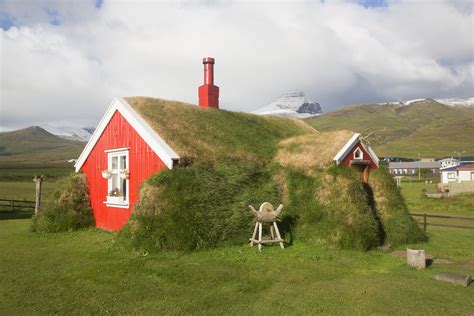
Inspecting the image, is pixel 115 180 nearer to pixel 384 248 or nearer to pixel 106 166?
pixel 106 166

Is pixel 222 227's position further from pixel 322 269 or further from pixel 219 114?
pixel 219 114

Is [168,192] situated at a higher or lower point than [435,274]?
higher

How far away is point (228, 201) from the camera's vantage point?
13.2 metres

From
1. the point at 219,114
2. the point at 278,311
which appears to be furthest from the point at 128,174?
the point at 278,311

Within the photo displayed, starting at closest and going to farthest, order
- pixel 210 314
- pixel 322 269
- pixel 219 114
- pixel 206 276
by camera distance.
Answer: pixel 210 314
pixel 206 276
pixel 322 269
pixel 219 114

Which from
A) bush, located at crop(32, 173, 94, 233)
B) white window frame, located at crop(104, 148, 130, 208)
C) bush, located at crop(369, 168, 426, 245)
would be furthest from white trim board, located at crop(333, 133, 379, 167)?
bush, located at crop(32, 173, 94, 233)

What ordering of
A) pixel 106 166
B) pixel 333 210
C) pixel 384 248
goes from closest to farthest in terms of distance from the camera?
pixel 384 248, pixel 333 210, pixel 106 166

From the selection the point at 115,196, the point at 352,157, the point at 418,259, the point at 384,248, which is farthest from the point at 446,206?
the point at 115,196

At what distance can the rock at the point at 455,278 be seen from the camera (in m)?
8.97

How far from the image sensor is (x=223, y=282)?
911cm

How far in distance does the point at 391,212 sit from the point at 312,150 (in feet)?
12.5

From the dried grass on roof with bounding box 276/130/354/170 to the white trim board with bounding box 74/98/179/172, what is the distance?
4.90 metres

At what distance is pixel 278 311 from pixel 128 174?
9423 mm

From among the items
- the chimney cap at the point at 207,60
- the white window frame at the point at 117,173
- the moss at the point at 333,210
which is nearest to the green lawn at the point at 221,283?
the moss at the point at 333,210
